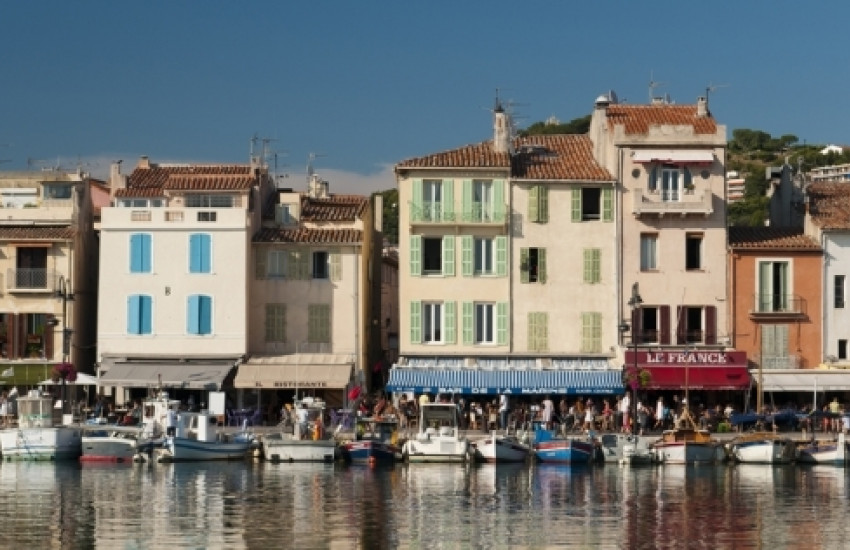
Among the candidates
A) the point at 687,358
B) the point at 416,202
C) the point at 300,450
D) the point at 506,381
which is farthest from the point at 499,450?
the point at 416,202

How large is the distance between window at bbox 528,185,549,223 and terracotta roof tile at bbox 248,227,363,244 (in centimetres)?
732

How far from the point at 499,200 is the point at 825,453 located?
691 inches

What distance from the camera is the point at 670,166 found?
7588 cm

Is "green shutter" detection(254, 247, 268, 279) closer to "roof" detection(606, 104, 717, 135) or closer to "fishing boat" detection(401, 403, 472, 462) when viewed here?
"fishing boat" detection(401, 403, 472, 462)

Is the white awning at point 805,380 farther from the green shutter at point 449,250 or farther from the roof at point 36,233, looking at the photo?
the roof at point 36,233

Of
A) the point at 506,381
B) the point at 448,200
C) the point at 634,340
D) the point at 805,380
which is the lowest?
the point at 506,381

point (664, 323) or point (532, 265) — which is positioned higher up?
point (532, 265)

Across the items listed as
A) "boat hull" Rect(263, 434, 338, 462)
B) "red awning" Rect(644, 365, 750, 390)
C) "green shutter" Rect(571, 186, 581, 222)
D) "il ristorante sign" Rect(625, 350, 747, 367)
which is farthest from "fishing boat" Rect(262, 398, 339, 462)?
"green shutter" Rect(571, 186, 581, 222)

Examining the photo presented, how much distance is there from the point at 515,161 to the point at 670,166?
6.62 meters

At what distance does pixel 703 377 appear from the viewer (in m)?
73.6

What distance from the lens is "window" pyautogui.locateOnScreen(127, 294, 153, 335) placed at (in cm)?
7656

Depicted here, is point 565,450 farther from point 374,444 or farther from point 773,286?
point 773,286

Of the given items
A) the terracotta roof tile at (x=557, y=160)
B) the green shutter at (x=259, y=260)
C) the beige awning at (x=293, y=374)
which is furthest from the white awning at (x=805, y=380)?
the green shutter at (x=259, y=260)

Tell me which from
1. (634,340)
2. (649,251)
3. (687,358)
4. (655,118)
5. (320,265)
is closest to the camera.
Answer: (634,340)
